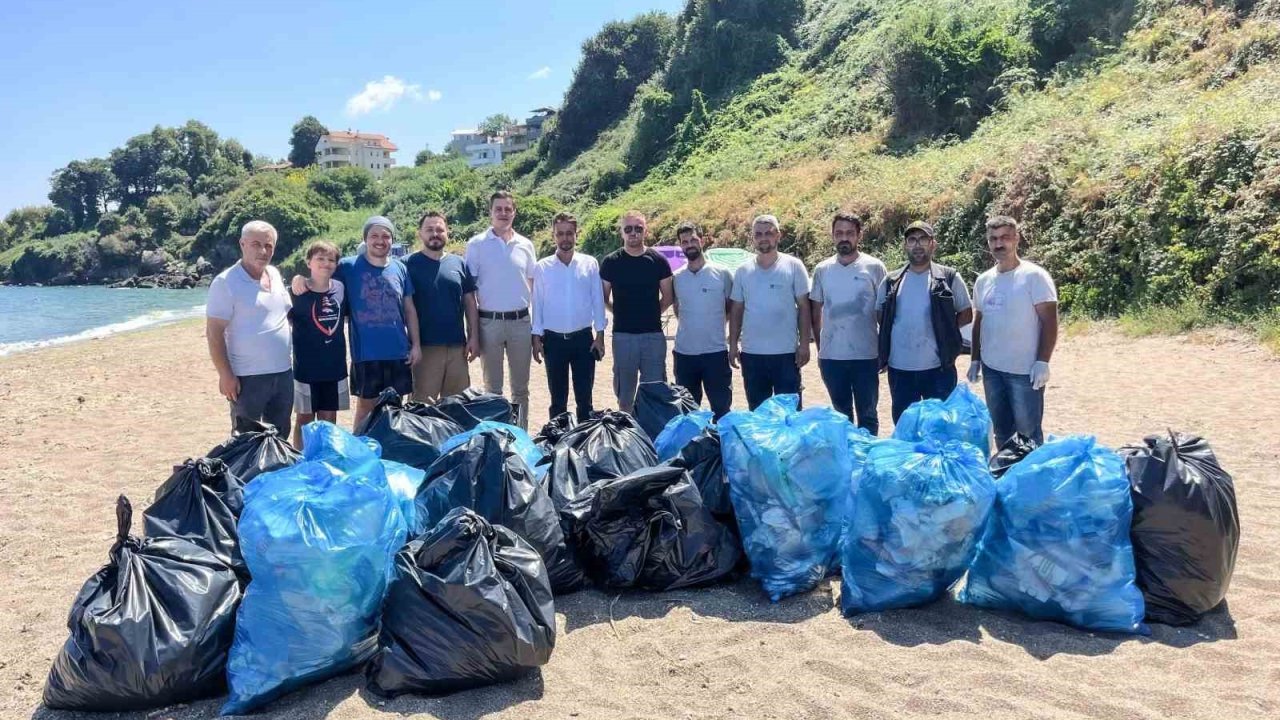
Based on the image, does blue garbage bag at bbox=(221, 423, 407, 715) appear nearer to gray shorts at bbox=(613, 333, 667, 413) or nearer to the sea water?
gray shorts at bbox=(613, 333, 667, 413)

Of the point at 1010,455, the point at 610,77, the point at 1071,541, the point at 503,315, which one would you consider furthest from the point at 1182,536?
the point at 610,77

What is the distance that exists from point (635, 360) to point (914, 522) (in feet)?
8.97

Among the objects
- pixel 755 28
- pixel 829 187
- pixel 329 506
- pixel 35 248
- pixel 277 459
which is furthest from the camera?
pixel 35 248

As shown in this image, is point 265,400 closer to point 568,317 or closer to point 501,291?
point 501,291

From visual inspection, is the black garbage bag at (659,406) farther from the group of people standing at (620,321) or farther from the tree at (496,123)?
the tree at (496,123)

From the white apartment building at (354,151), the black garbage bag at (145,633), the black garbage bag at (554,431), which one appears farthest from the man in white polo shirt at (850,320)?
the white apartment building at (354,151)

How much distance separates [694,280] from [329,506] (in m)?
3.17

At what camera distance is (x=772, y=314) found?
5.14 metres

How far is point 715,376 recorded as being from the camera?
5.43 meters

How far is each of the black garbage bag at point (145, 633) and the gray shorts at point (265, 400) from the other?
1.80 metres

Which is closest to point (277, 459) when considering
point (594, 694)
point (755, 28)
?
point (594, 694)

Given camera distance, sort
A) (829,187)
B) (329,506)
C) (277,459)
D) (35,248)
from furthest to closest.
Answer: (35,248), (829,187), (277,459), (329,506)

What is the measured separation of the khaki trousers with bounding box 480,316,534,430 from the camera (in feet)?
18.5

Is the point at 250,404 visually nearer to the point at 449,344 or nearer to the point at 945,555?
the point at 449,344
